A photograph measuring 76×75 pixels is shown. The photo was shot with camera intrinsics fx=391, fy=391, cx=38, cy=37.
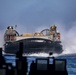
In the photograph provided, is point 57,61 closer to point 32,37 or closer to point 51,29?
point 32,37

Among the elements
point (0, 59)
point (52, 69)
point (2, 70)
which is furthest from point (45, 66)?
point (2, 70)

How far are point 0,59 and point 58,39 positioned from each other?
150 meters

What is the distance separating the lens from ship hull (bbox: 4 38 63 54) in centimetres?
17314

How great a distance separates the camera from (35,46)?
170m

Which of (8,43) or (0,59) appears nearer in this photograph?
(0,59)

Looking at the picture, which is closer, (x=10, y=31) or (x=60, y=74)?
(x=60, y=74)

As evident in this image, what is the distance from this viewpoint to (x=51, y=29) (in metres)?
200

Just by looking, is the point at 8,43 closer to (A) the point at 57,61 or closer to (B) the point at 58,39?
(B) the point at 58,39

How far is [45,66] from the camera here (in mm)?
40031

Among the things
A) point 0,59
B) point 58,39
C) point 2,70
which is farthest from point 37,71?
point 58,39

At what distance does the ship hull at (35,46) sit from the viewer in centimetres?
17314

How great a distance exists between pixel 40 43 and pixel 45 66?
448ft

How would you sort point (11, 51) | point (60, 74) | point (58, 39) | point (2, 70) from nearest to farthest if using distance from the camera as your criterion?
point (2, 70) < point (60, 74) < point (11, 51) < point (58, 39)

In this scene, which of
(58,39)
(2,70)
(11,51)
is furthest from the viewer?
(58,39)
